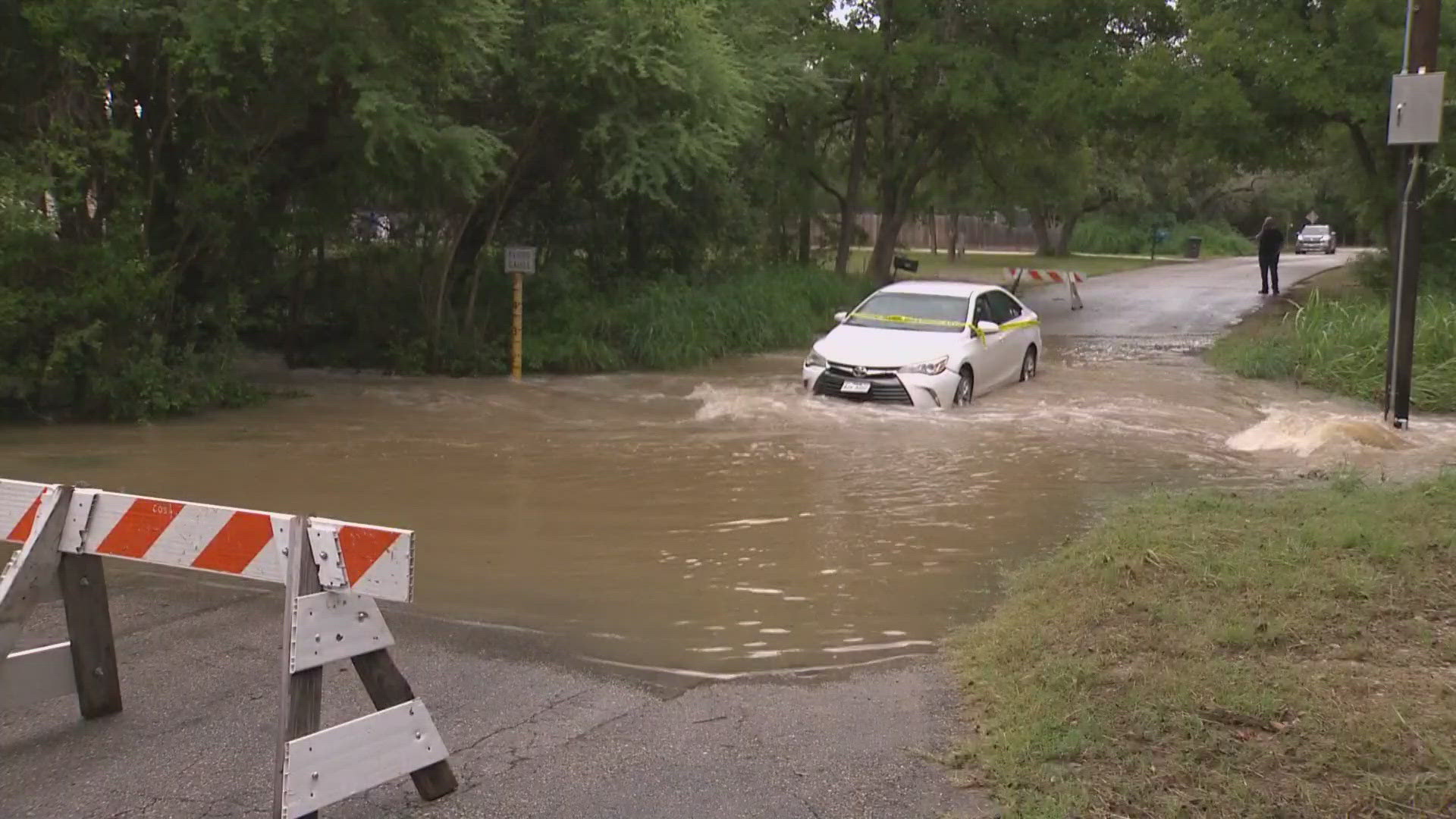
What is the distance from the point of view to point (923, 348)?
14.2 m

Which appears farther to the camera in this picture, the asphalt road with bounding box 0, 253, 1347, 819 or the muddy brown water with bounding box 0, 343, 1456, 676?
the muddy brown water with bounding box 0, 343, 1456, 676

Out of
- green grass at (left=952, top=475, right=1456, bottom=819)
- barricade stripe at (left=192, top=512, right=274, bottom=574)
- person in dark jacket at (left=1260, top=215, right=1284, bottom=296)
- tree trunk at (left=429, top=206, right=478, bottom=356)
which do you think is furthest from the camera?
person in dark jacket at (left=1260, top=215, right=1284, bottom=296)

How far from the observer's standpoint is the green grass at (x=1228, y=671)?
13.5ft

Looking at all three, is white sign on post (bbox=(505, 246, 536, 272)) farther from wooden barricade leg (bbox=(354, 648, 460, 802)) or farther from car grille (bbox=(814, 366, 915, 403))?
wooden barricade leg (bbox=(354, 648, 460, 802))

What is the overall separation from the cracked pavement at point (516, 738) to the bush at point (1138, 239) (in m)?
58.3

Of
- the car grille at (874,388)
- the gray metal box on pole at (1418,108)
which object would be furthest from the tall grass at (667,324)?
the gray metal box on pole at (1418,108)

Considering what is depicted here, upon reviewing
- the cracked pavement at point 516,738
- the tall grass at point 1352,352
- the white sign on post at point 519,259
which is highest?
the white sign on post at point 519,259

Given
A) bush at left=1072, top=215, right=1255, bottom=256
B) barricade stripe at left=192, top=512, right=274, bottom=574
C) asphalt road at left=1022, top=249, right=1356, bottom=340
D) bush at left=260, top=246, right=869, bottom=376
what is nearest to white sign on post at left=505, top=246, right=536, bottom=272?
bush at left=260, top=246, right=869, bottom=376

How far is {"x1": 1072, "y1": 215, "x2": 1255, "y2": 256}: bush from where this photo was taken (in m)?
60.8

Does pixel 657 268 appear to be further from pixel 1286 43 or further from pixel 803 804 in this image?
pixel 803 804

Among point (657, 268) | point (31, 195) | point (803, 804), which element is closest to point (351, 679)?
point (803, 804)

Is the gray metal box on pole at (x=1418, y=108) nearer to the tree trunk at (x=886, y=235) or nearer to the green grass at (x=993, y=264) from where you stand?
the tree trunk at (x=886, y=235)

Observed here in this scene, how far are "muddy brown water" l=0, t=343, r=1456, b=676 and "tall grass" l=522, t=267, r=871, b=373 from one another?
1.42 meters

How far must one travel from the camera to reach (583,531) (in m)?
8.69
